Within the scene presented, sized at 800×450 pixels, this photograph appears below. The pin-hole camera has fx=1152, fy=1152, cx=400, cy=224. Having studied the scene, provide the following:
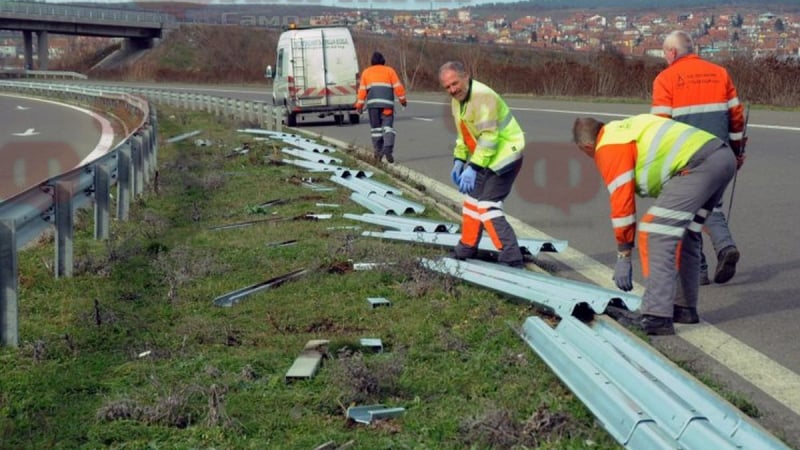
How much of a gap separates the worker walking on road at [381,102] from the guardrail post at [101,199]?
753 centimetres

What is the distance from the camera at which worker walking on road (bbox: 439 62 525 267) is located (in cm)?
838

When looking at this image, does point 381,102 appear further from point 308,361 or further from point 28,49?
point 28,49

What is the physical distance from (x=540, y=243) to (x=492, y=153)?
35.4 inches

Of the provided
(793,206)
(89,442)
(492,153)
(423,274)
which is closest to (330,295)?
(423,274)

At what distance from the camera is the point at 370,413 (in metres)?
4.98

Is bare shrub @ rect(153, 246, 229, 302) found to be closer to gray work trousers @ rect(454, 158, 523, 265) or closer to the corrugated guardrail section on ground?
gray work trousers @ rect(454, 158, 523, 265)

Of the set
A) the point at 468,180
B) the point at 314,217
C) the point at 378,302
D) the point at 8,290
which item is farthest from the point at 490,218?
the point at 8,290

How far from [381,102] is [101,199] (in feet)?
27.2

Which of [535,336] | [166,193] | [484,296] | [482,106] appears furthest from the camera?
[166,193]

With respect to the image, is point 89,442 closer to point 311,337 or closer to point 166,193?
point 311,337

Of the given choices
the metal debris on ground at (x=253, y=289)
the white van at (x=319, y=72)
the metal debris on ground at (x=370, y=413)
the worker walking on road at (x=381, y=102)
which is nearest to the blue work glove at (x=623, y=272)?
the metal debris on ground at (x=370, y=413)

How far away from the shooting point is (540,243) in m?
8.89

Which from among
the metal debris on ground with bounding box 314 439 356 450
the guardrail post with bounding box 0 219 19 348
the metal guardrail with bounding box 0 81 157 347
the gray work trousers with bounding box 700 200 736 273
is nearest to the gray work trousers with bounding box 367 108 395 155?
the metal guardrail with bounding box 0 81 157 347

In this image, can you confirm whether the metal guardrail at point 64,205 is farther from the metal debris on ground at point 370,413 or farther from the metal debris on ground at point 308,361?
the metal debris on ground at point 370,413
